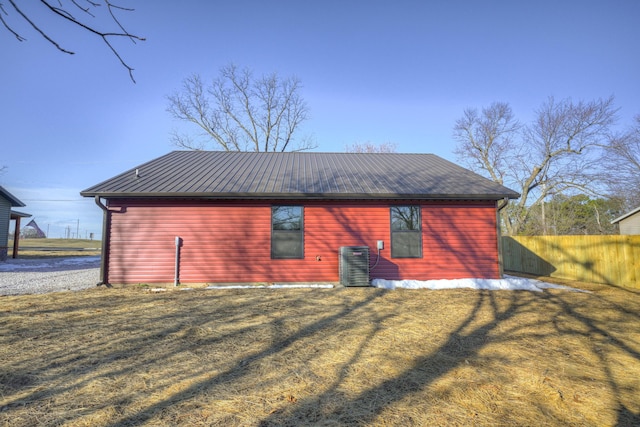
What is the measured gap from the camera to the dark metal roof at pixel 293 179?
8812 mm

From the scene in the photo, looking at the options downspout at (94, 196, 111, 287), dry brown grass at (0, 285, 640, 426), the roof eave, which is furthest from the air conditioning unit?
downspout at (94, 196, 111, 287)

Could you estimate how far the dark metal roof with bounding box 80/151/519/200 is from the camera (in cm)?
881

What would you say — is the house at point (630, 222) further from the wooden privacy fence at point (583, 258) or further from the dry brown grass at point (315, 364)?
the dry brown grass at point (315, 364)

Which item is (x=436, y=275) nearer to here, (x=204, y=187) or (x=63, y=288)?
(x=204, y=187)

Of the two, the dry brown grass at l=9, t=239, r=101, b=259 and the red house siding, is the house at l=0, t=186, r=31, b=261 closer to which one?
the dry brown grass at l=9, t=239, r=101, b=259

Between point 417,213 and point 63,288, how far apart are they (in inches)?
388

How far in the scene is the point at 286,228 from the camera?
9.11 meters

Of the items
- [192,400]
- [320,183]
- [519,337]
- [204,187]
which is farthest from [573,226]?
[192,400]

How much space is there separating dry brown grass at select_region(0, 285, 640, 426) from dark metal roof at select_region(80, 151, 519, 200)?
11.2 feet

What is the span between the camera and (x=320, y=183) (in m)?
9.73

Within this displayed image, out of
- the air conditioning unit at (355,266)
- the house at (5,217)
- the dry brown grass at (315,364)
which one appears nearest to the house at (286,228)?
the air conditioning unit at (355,266)

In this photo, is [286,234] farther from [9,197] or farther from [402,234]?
[9,197]

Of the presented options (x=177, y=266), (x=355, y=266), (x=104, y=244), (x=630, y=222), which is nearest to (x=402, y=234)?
(x=355, y=266)

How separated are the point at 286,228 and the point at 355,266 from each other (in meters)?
2.22
